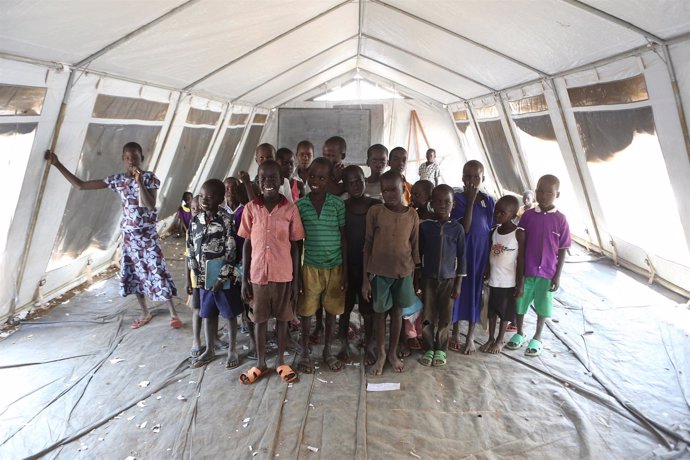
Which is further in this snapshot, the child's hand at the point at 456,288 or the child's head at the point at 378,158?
the child's head at the point at 378,158

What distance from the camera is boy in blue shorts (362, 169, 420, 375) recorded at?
104 inches

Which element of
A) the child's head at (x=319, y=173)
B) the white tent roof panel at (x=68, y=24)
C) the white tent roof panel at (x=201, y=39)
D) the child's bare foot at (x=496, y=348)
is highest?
the white tent roof panel at (x=201, y=39)

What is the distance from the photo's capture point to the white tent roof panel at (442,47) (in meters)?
4.39

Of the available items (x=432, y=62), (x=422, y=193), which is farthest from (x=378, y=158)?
(x=432, y=62)

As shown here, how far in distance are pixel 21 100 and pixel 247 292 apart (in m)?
1.88

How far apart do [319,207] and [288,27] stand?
2387 mm

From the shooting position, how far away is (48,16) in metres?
2.15

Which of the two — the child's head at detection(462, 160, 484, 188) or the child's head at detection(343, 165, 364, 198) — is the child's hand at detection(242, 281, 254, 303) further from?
the child's head at detection(462, 160, 484, 188)

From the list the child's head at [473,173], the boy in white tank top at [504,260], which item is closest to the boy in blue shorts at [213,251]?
the child's head at [473,173]

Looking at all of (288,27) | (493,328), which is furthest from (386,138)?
(493,328)

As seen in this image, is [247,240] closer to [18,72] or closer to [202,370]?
[202,370]

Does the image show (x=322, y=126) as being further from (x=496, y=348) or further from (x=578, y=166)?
(x=496, y=348)

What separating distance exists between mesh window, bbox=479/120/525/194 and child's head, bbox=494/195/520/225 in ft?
12.9

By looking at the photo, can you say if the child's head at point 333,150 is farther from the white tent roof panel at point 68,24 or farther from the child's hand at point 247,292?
the white tent roof panel at point 68,24
